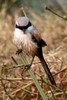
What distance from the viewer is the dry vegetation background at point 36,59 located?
3309mm

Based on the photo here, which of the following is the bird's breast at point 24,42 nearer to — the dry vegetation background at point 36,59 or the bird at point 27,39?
the bird at point 27,39

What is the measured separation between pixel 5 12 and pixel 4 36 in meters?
0.96

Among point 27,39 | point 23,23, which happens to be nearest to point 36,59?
point 27,39

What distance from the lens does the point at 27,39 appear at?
9.24 ft

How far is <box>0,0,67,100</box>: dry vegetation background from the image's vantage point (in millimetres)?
3309

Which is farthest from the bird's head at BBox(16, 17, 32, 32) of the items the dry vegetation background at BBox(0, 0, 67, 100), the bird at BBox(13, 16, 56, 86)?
the dry vegetation background at BBox(0, 0, 67, 100)

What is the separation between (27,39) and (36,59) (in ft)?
3.31

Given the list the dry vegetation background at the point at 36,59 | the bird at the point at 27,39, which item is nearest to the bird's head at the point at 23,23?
the bird at the point at 27,39

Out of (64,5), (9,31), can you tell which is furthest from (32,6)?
(9,31)

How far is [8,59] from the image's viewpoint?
4.22m

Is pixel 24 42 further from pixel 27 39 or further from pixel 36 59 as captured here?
pixel 36 59

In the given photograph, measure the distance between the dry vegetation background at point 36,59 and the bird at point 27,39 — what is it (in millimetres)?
180

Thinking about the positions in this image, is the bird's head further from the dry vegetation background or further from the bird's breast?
the dry vegetation background

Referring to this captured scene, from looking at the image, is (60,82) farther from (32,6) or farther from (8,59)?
(32,6)
